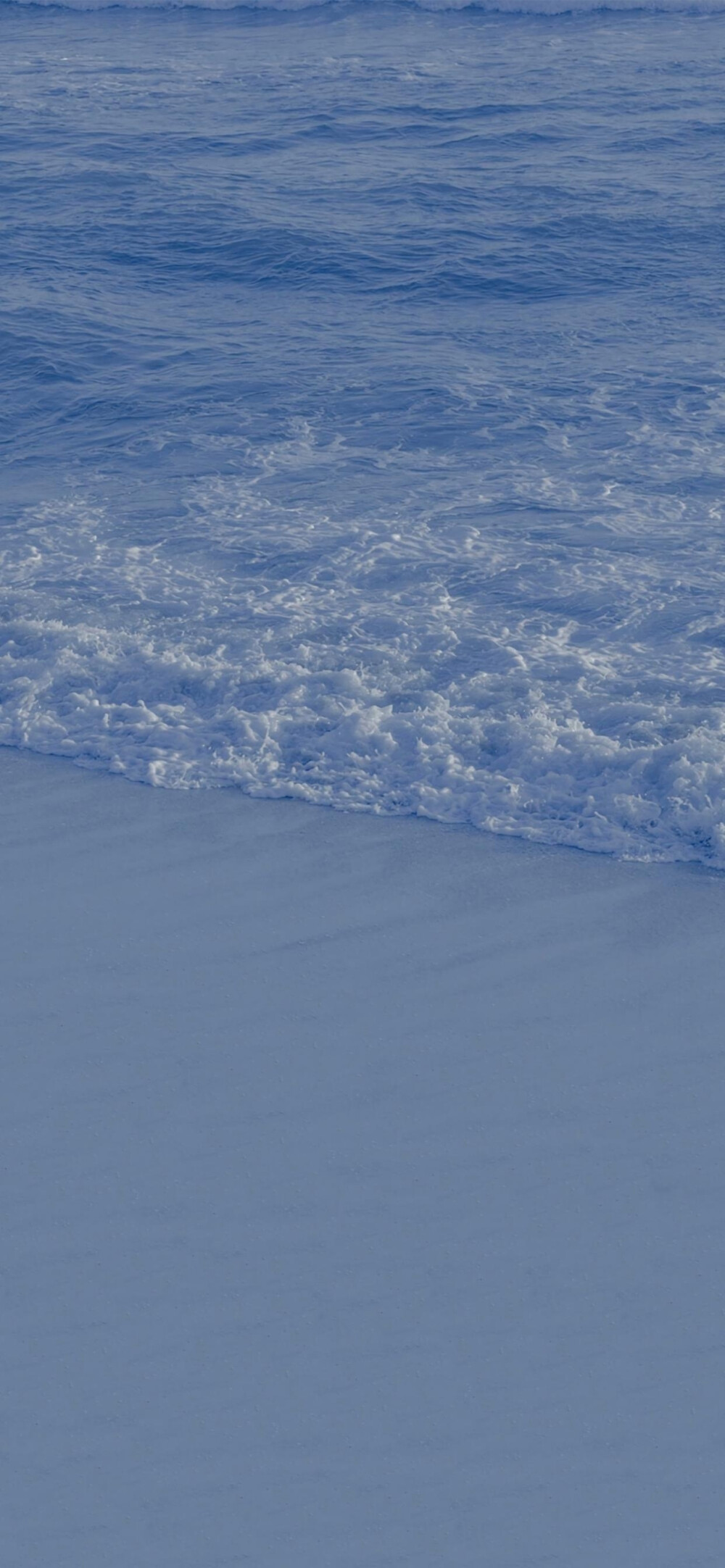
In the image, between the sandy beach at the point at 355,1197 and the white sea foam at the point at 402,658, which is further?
the white sea foam at the point at 402,658

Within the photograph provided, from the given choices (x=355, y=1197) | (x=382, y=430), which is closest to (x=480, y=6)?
(x=382, y=430)

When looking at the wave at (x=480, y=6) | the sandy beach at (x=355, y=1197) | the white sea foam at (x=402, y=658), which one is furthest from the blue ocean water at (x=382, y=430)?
the wave at (x=480, y=6)

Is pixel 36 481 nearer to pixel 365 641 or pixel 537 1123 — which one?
pixel 365 641

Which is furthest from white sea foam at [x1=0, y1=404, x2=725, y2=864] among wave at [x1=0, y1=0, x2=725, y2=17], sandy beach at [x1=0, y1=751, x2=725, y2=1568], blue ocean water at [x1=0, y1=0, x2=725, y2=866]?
wave at [x1=0, y1=0, x2=725, y2=17]

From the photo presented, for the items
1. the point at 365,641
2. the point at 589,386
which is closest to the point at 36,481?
the point at 365,641

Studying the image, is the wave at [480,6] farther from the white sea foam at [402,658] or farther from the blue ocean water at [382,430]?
the white sea foam at [402,658]

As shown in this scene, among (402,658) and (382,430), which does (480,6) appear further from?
(402,658)
